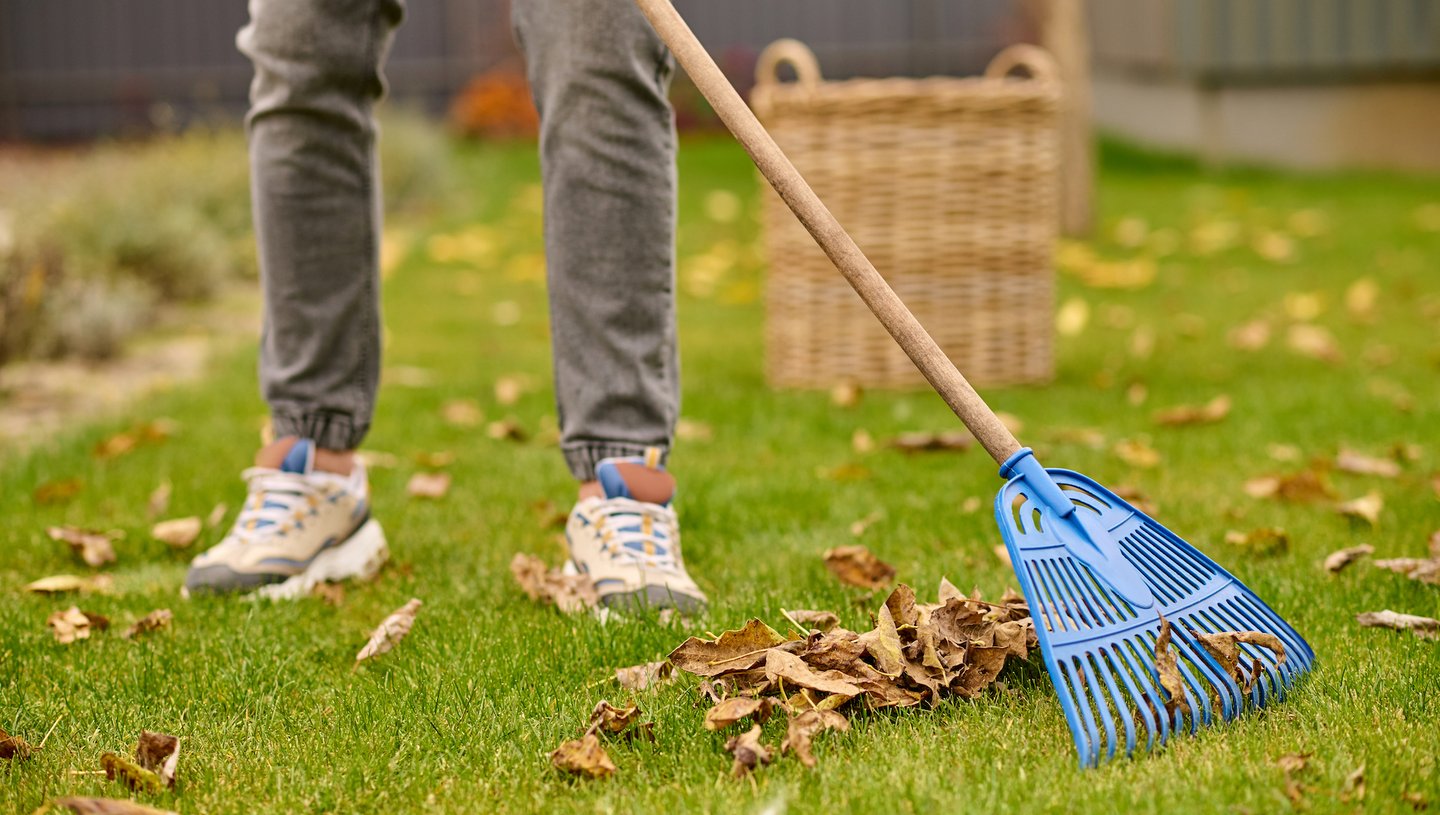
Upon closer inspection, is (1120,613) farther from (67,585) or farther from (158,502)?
(158,502)

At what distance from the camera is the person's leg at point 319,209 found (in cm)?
204

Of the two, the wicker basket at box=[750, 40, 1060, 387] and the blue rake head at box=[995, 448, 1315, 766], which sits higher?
the wicker basket at box=[750, 40, 1060, 387]

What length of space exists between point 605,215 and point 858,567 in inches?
24.0

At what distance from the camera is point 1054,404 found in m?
3.41

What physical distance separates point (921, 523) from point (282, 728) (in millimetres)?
1127

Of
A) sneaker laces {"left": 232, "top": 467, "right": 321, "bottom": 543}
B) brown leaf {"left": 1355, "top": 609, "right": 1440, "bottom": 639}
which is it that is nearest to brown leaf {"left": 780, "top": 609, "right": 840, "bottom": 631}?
brown leaf {"left": 1355, "top": 609, "right": 1440, "bottom": 639}

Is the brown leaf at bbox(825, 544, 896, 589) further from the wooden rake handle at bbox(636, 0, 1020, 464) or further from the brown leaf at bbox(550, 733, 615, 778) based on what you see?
the brown leaf at bbox(550, 733, 615, 778)

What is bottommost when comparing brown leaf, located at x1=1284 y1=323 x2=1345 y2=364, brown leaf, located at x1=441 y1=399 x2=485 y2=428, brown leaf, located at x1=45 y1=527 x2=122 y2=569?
brown leaf, located at x1=45 y1=527 x2=122 y2=569

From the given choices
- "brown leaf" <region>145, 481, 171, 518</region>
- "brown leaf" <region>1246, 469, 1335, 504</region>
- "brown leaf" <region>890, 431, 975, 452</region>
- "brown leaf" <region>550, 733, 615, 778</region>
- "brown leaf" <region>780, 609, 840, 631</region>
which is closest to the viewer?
"brown leaf" <region>550, 733, 615, 778</region>

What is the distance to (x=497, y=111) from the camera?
38.2 ft

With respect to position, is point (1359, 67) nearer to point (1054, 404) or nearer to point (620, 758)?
point (1054, 404)

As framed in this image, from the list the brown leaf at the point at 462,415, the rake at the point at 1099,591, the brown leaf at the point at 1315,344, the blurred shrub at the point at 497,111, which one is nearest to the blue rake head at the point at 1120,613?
the rake at the point at 1099,591

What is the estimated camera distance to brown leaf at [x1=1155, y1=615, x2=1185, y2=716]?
143cm

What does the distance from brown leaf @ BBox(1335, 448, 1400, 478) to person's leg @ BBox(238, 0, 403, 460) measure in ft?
5.66
